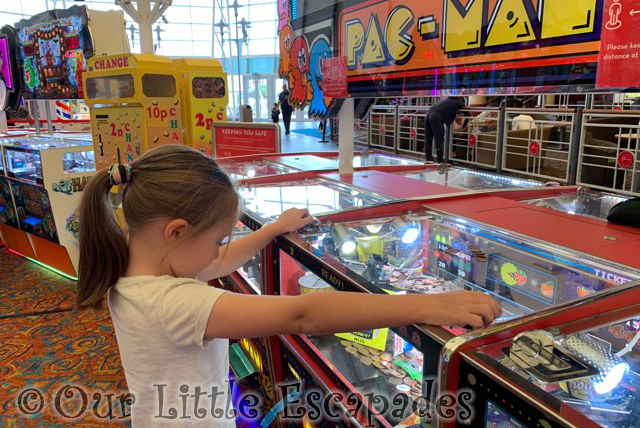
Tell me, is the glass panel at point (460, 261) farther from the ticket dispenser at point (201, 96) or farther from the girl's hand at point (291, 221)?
the ticket dispenser at point (201, 96)

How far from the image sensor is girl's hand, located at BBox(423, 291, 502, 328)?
0.77 metres

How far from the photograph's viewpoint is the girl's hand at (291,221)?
1.37 m

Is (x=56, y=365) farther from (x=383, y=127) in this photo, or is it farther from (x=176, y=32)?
(x=176, y=32)

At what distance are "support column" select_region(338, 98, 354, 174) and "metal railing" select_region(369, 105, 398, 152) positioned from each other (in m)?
6.78

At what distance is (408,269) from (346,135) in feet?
3.57

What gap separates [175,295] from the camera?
93 centimetres

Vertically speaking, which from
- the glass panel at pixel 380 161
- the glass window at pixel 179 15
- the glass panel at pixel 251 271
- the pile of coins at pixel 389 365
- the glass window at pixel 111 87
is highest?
the glass window at pixel 179 15

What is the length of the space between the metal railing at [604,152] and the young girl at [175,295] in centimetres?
493

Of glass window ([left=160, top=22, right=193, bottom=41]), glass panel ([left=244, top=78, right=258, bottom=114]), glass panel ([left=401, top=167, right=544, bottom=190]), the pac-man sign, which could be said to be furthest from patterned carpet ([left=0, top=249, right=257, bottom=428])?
glass window ([left=160, top=22, right=193, bottom=41])

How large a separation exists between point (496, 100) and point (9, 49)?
24.6 ft

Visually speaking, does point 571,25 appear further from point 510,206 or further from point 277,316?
point 277,316

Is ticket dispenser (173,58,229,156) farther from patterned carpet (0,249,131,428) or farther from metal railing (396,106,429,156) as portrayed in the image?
metal railing (396,106,429,156)

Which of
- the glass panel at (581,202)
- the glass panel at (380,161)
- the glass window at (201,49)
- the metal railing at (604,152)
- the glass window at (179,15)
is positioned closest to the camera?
the glass panel at (581,202)

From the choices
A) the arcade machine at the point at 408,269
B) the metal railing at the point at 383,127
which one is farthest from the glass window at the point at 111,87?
the metal railing at the point at 383,127
